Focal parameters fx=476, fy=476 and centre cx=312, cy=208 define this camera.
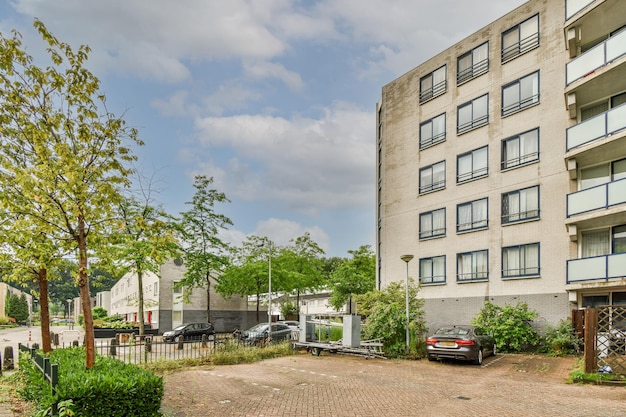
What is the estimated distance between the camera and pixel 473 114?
26031mm

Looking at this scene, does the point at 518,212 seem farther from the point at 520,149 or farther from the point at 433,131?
the point at 433,131

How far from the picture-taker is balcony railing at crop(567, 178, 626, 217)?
58.6ft

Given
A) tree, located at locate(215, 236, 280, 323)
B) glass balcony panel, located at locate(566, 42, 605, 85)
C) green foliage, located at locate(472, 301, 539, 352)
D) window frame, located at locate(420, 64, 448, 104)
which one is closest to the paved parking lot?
green foliage, located at locate(472, 301, 539, 352)

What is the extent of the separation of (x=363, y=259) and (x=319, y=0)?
31892mm

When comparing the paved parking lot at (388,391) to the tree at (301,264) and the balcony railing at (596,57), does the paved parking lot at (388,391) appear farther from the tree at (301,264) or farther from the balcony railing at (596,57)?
the tree at (301,264)

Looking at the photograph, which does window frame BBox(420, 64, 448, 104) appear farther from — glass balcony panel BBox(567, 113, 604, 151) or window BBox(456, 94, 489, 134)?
glass balcony panel BBox(567, 113, 604, 151)

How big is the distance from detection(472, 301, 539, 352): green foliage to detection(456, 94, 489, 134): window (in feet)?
32.4

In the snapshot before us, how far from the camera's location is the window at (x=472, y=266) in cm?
2437

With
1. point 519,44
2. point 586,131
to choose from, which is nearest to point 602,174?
point 586,131

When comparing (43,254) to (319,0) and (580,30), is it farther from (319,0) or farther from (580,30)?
(580,30)

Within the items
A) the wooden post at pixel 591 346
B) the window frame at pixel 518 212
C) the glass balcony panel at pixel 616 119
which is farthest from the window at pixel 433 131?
the wooden post at pixel 591 346

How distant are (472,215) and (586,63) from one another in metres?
8.99

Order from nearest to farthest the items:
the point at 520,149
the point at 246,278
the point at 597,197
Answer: the point at 597,197, the point at 520,149, the point at 246,278

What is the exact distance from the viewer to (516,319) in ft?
67.4
